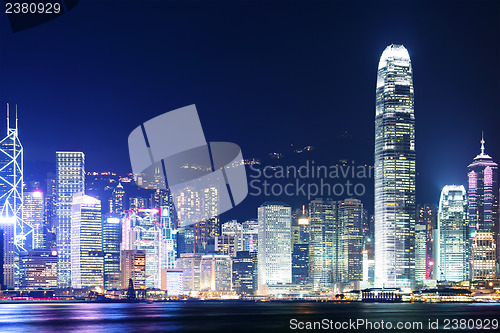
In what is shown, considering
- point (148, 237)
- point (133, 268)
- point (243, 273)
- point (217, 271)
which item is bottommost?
point (243, 273)

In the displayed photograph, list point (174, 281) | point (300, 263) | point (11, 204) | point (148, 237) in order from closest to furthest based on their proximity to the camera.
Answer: point (11, 204) < point (174, 281) < point (300, 263) < point (148, 237)

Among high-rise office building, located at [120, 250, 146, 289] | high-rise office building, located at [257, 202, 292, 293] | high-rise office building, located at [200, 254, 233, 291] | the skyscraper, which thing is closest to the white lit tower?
high-rise office building, located at [120, 250, 146, 289]

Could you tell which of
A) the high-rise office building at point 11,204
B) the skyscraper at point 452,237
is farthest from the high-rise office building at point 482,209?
the high-rise office building at point 11,204

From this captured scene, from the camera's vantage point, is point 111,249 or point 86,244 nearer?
point 86,244

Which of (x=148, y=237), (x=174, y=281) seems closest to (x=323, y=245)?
(x=174, y=281)

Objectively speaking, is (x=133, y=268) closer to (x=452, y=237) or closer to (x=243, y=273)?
(x=243, y=273)

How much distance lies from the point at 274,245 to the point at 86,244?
3631 centimetres

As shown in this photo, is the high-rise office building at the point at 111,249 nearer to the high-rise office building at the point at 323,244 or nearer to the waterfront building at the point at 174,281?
the waterfront building at the point at 174,281

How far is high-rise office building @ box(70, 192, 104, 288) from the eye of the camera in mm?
173750

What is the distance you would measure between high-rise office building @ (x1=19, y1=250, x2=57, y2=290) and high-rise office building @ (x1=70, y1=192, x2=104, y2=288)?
4.98 metres

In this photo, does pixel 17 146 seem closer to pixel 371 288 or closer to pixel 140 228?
pixel 140 228

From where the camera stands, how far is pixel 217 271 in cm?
17300

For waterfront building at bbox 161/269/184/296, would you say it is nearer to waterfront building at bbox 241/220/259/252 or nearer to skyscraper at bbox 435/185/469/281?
waterfront building at bbox 241/220/259/252

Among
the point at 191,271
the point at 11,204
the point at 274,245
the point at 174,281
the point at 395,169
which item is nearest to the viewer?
the point at 395,169
